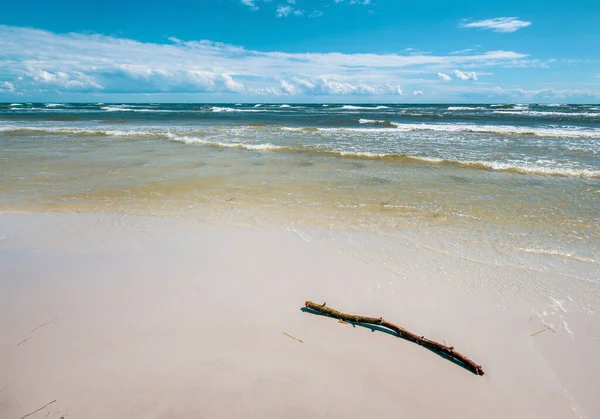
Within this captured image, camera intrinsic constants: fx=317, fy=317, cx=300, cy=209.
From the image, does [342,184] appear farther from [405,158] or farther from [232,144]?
[232,144]

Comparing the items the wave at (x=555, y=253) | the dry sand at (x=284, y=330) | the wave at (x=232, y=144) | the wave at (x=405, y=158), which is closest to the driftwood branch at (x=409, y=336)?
the dry sand at (x=284, y=330)

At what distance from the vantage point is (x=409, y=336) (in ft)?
12.4

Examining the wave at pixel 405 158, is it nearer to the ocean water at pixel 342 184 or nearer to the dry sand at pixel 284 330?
the ocean water at pixel 342 184

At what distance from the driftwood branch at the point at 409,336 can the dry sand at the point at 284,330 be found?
3.5 inches

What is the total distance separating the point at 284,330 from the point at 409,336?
4.95 ft

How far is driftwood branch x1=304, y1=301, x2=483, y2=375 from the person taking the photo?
11.3 ft

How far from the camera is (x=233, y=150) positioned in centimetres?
1719

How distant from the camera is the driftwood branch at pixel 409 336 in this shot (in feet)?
11.3

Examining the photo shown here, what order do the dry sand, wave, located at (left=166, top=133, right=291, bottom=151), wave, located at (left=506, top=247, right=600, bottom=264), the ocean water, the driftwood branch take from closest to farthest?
1. the dry sand
2. the driftwood branch
3. wave, located at (left=506, top=247, right=600, bottom=264)
4. the ocean water
5. wave, located at (left=166, top=133, right=291, bottom=151)

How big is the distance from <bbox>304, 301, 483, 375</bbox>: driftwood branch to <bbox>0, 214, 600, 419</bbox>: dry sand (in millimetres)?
88

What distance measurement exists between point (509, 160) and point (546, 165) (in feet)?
4.74

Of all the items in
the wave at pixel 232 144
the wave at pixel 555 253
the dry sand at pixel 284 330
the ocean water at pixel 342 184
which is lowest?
the dry sand at pixel 284 330

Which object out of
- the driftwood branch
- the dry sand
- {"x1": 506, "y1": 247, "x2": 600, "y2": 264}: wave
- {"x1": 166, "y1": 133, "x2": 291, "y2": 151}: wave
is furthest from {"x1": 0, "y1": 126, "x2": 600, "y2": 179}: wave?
the driftwood branch

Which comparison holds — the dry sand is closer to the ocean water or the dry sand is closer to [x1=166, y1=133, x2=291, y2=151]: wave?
the ocean water
